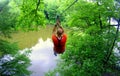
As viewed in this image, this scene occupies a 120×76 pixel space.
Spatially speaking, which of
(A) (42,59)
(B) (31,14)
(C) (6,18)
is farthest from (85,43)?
(A) (42,59)

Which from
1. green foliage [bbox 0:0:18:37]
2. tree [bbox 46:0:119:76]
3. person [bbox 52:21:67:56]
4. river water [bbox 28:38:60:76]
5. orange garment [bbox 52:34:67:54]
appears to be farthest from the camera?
river water [bbox 28:38:60:76]

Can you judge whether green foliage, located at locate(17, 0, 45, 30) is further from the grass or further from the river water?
the grass

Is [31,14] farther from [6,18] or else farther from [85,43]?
[6,18]

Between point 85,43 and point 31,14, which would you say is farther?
point 85,43

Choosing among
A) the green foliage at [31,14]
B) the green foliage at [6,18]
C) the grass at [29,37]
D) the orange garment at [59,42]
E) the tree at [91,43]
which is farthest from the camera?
the grass at [29,37]

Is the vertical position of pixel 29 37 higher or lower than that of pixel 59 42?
lower

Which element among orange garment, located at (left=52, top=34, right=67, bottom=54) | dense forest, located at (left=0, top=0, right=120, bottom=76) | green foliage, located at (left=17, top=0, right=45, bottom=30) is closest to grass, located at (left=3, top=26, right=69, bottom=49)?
dense forest, located at (left=0, top=0, right=120, bottom=76)

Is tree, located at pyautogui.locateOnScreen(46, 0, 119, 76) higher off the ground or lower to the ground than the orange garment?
lower

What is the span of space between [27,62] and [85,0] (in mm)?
5502

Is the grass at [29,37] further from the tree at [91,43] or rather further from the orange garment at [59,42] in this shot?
the orange garment at [59,42]

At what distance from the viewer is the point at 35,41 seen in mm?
38688

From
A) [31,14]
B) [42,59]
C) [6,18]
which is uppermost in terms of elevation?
[31,14]

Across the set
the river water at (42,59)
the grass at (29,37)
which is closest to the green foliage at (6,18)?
the river water at (42,59)

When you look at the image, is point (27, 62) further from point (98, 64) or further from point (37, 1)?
point (37, 1)
